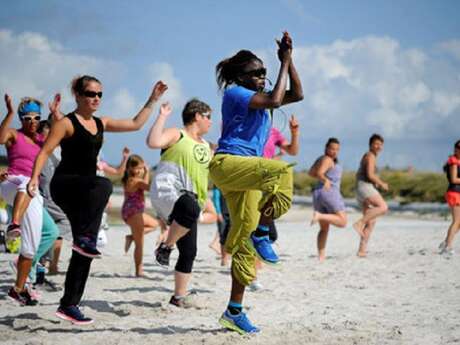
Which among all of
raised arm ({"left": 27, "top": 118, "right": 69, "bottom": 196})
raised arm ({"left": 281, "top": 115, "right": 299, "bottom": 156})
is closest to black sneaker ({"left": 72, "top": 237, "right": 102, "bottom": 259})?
raised arm ({"left": 27, "top": 118, "right": 69, "bottom": 196})

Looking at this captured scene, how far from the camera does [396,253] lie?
1169 cm

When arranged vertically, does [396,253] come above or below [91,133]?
below

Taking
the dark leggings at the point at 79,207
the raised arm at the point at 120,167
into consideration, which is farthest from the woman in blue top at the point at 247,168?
the raised arm at the point at 120,167

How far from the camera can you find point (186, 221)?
20.7ft

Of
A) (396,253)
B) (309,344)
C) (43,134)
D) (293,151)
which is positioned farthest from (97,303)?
(396,253)

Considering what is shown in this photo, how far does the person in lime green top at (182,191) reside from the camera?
6336 millimetres

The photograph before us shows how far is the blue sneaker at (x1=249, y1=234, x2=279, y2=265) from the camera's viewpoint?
515cm

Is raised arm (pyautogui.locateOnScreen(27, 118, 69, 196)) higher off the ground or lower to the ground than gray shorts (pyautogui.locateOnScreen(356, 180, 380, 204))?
lower

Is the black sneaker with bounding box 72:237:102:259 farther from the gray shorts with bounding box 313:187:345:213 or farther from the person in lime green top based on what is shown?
the gray shorts with bounding box 313:187:345:213

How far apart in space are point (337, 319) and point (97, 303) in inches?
96.0

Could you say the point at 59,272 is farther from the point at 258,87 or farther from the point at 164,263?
the point at 258,87

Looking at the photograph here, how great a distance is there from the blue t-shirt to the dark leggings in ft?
3.55

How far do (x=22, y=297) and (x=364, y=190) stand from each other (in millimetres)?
6570

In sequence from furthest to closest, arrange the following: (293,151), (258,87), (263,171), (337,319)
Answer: (293,151)
(337,319)
(258,87)
(263,171)
